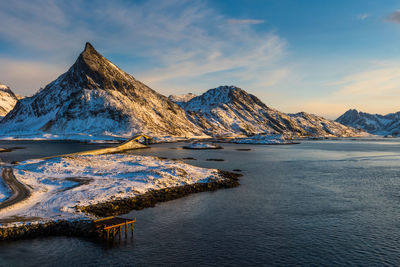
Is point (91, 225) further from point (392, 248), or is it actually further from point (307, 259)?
point (392, 248)

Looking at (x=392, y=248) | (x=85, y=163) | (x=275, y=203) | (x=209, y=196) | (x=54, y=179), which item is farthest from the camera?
(x=85, y=163)

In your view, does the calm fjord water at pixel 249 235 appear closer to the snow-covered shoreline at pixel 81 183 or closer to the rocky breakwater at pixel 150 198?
the rocky breakwater at pixel 150 198

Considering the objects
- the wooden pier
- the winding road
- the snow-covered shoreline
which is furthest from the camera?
the winding road

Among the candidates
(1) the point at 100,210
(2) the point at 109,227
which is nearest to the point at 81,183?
(1) the point at 100,210

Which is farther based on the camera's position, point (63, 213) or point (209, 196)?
point (209, 196)

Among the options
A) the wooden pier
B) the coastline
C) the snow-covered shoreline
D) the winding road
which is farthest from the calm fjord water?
the winding road

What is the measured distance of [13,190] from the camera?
4162cm

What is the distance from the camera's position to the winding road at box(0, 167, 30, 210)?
117 ft

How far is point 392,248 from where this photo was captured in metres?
26.8

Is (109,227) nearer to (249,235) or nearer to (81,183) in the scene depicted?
(249,235)

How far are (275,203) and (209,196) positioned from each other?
33.9ft

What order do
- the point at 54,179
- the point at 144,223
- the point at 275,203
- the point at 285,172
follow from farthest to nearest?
1. the point at 285,172
2. the point at 54,179
3. the point at 275,203
4. the point at 144,223

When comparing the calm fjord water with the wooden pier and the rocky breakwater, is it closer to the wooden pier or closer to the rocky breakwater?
the wooden pier

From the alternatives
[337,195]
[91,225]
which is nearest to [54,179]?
[91,225]
